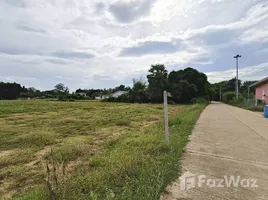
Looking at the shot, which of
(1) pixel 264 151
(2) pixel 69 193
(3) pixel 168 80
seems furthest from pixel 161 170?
(3) pixel 168 80

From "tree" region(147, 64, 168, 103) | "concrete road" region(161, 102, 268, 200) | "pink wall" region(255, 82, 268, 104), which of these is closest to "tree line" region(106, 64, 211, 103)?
"tree" region(147, 64, 168, 103)

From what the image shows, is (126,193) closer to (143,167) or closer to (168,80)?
(143,167)

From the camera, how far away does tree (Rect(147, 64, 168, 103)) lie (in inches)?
1484

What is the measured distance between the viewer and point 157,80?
124ft

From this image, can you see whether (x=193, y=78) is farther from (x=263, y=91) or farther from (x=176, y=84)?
(x=263, y=91)

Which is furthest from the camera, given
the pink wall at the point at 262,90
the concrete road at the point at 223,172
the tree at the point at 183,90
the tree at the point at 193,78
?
the tree at the point at 193,78

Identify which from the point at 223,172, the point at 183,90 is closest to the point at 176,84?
the point at 183,90

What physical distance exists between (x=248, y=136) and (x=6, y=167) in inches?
286

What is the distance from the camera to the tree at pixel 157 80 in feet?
124

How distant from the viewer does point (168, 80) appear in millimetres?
39375

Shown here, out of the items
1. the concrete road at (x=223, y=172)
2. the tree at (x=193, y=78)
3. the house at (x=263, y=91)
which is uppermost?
the tree at (x=193, y=78)

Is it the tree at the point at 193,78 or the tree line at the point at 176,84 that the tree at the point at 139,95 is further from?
the tree at the point at 193,78

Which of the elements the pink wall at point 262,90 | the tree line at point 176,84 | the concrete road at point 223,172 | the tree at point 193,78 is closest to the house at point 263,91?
the pink wall at point 262,90

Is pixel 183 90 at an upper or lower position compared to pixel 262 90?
upper
